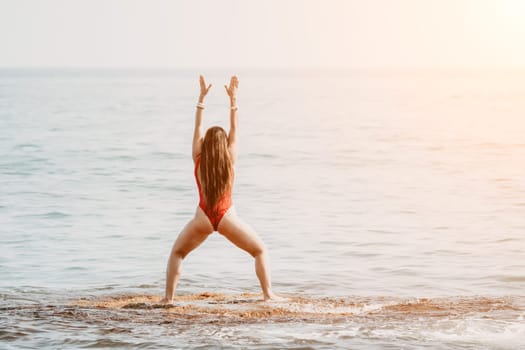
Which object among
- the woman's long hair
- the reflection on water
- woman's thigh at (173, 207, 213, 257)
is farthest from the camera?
woman's thigh at (173, 207, 213, 257)

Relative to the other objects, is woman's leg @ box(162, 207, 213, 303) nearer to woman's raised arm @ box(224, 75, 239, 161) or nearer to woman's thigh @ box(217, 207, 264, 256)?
woman's thigh @ box(217, 207, 264, 256)

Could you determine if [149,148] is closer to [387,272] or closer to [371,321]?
[387,272]

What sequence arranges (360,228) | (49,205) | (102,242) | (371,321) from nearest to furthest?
(371,321), (102,242), (360,228), (49,205)

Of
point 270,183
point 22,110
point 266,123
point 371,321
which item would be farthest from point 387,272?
point 22,110

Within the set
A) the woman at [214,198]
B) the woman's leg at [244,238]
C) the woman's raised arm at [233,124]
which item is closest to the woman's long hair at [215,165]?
the woman at [214,198]

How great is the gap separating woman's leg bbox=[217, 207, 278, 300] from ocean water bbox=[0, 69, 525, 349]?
333 mm

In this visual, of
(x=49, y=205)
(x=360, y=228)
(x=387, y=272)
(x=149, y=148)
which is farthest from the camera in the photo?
(x=149, y=148)

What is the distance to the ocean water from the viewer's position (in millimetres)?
8203

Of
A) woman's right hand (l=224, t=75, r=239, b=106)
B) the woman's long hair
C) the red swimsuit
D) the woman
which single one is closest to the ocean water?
the woman

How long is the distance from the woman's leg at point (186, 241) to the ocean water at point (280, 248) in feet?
0.85

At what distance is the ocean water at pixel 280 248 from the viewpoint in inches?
323

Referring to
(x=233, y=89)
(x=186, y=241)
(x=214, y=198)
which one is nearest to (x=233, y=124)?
(x=233, y=89)

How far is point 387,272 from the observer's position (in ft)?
39.1

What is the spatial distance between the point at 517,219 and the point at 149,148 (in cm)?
1836
